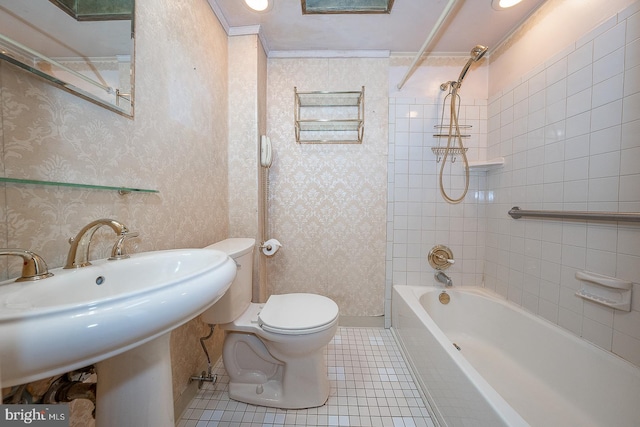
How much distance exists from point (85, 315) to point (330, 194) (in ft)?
4.89

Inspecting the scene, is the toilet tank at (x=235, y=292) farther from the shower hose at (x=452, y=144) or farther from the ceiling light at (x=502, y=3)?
the ceiling light at (x=502, y=3)

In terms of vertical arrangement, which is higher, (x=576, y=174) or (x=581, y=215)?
(x=576, y=174)

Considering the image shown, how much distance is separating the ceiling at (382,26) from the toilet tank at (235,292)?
53.5 inches

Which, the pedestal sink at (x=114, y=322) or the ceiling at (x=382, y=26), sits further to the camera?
the ceiling at (x=382, y=26)

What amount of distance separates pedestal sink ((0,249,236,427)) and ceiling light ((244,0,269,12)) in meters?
1.39

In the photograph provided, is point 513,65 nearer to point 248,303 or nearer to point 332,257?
point 332,257

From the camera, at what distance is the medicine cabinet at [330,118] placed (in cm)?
166

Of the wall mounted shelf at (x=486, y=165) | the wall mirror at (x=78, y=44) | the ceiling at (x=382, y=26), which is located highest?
the ceiling at (x=382, y=26)

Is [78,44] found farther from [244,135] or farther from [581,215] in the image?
[581,215]

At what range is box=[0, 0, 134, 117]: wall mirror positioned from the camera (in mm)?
516

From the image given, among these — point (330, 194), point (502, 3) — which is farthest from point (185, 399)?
point (502, 3)

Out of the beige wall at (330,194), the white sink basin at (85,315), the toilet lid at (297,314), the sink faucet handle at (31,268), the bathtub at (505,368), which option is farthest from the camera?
the beige wall at (330,194)

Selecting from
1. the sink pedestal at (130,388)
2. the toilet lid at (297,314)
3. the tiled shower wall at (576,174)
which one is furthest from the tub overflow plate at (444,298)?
the sink pedestal at (130,388)

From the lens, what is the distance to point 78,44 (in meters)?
0.64
